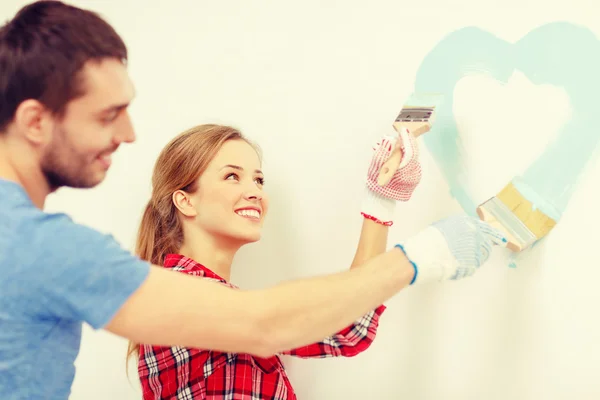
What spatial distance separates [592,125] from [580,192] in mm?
112

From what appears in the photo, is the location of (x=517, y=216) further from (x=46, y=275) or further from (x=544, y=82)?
(x=46, y=275)

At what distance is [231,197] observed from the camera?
1168 millimetres

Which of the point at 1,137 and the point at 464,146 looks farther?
the point at 464,146

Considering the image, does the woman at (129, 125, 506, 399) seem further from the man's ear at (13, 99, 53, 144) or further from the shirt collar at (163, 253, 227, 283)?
the man's ear at (13, 99, 53, 144)

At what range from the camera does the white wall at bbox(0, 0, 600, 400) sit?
104cm

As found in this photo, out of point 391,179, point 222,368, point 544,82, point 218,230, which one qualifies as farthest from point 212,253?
point 544,82

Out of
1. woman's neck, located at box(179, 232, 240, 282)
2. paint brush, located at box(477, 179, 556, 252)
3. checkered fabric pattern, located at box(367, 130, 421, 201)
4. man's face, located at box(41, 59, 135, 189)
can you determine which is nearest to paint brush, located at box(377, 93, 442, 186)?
checkered fabric pattern, located at box(367, 130, 421, 201)

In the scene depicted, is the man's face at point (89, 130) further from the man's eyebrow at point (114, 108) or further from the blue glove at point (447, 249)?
the blue glove at point (447, 249)

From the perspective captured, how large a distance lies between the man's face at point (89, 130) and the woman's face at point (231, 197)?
352mm

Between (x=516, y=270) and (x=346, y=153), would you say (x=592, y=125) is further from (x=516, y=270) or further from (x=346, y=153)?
(x=346, y=153)

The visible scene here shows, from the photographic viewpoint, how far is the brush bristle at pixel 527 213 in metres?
1.03

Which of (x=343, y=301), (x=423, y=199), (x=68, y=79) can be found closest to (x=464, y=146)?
(x=423, y=199)

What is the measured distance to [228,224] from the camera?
3.83ft

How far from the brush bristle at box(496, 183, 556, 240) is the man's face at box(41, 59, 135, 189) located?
0.65 m
